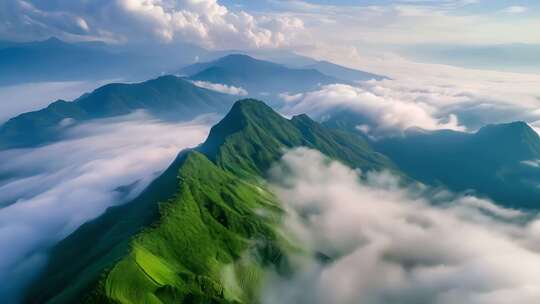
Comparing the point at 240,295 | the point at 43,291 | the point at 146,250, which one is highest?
the point at 146,250

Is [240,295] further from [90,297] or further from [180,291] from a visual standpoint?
[90,297]

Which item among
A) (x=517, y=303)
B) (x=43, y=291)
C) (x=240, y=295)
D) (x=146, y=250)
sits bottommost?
(x=517, y=303)

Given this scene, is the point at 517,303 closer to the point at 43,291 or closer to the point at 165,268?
the point at 165,268

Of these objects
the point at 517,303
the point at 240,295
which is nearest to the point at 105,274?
the point at 240,295

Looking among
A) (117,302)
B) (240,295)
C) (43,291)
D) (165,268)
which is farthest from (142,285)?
(43,291)

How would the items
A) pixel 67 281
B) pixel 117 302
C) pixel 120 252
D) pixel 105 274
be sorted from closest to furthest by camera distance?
pixel 117 302 → pixel 105 274 → pixel 120 252 → pixel 67 281

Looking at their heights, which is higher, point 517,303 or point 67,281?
point 67,281

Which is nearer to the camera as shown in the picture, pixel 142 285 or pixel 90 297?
pixel 90 297

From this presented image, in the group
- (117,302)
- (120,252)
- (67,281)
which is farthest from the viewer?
(67,281)

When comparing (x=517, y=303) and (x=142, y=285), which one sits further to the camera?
(x=517, y=303)
